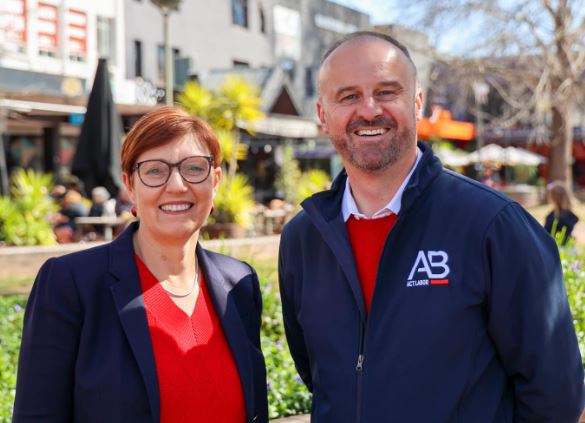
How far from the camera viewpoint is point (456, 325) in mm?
2180

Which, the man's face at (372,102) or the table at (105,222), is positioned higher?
the man's face at (372,102)

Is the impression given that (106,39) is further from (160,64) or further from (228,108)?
(228,108)

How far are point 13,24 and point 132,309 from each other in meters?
19.0

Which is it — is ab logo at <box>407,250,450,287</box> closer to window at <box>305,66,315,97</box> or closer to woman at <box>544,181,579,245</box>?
woman at <box>544,181,579,245</box>

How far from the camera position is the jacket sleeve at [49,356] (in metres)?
2.25

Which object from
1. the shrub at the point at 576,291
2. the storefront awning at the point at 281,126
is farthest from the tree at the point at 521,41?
the shrub at the point at 576,291

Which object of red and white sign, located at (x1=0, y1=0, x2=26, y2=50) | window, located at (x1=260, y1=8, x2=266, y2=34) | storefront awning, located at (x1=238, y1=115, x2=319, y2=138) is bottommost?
storefront awning, located at (x1=238, y1=115, x2=319, y2=138)

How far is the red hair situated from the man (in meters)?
0.45

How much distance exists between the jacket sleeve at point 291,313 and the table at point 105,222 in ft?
30.8

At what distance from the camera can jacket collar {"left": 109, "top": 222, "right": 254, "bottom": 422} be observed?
2.32m

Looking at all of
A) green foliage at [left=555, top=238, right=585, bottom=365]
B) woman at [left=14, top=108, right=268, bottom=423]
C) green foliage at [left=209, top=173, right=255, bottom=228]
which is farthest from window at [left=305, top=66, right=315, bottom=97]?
woman at [left=14, top=108, right=268, bottom=423]

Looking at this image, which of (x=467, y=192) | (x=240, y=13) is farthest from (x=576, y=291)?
(x=240, y=13)

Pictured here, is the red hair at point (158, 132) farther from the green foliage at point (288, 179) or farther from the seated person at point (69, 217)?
the green foliage at point (288, 179)

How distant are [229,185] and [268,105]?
12.8 metres
